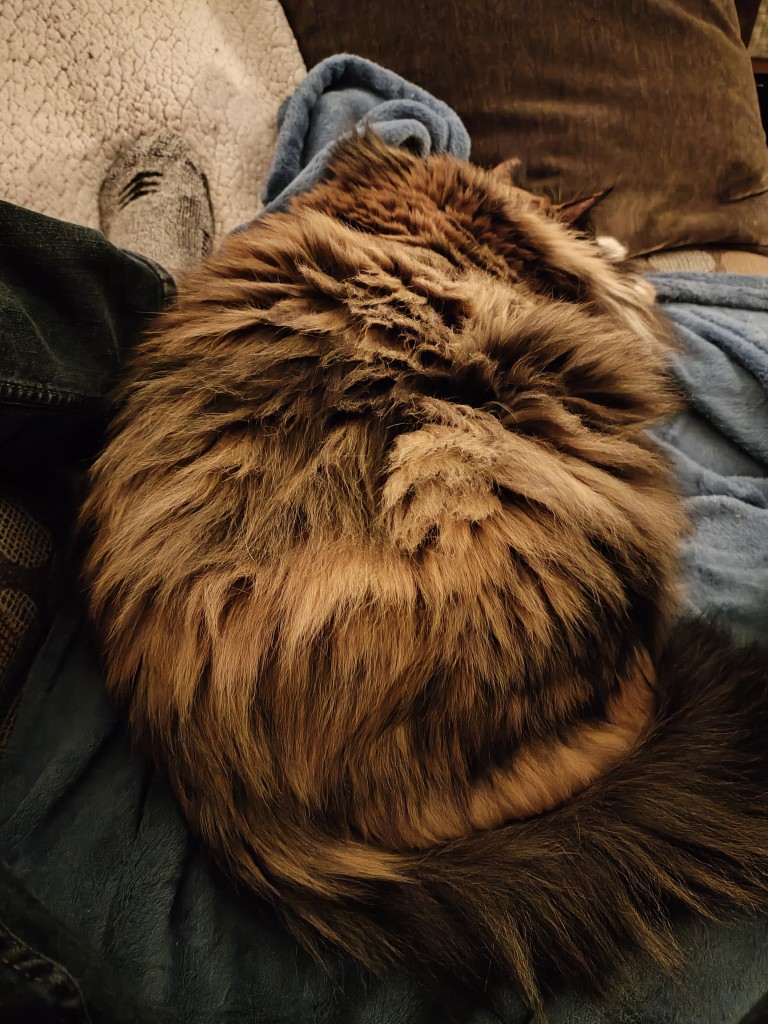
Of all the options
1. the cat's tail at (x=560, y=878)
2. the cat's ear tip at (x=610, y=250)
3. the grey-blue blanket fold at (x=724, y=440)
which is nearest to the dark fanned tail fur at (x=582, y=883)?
the cat's tail at (x=560, y=878)

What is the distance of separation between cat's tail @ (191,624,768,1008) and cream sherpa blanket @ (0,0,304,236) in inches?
47.1

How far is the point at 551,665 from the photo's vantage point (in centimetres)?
57

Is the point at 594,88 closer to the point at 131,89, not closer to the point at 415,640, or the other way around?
the point at 131,89

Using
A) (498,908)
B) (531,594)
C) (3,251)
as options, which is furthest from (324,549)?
(3,251)

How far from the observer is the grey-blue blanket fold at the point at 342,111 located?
1201 mm

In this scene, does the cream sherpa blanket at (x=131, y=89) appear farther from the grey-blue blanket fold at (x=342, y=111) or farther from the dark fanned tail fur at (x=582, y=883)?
the dark fanned tail fur at (x=582, y=883)

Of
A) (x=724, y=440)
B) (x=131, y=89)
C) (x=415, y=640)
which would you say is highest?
(x=131, y=89)

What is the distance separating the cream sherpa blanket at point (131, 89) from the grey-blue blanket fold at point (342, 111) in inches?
4.1

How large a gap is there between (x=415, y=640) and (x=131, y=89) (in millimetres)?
1256

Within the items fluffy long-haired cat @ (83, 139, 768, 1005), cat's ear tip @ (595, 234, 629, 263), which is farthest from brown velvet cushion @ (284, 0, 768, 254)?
fluffy long-haired cat @ (83, 139, 768, 1005)

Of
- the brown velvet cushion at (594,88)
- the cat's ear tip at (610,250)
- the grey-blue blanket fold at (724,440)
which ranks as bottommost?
the grey-blue blanket fold at (724,440)

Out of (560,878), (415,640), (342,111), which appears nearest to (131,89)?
(342,111)

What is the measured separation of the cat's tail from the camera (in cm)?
48

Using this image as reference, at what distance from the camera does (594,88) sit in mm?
1345
